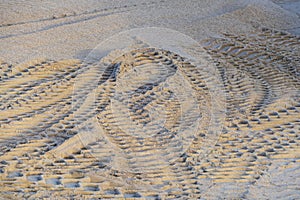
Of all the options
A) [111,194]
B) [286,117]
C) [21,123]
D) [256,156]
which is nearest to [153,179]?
[111,194]

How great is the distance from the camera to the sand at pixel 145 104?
4.02m

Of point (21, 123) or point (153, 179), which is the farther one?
point (21, 123)

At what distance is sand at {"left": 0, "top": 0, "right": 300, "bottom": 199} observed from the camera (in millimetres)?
4023

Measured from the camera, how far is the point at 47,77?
544 centimetres

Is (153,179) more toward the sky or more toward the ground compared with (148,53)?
more toward the ground

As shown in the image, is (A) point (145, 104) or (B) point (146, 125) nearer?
(B) point (146, 125)

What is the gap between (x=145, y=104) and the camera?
5109mm

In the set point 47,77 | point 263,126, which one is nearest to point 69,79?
point 47,77

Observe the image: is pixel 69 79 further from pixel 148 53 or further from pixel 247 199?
pixel 247 199

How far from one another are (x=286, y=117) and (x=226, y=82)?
34.6 inches

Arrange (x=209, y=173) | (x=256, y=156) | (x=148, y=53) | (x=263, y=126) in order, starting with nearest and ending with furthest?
(x=209, y=173)
(x=256, y=156)
(x=263, y=126)
(x=148, y=53)

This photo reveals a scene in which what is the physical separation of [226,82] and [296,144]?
131cm

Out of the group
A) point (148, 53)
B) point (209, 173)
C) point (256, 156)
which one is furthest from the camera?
point (148, 53)

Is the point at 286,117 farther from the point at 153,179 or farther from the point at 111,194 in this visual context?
the point at 111,194
